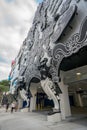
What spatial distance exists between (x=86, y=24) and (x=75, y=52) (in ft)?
5.72

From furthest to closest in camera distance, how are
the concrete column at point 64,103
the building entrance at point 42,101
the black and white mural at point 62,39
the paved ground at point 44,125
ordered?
the building entrance at point 42,101, the concrete column at point 64,103, the black and white mural at point 62,39, the paved ground at point 44,125

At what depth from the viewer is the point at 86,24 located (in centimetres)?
688

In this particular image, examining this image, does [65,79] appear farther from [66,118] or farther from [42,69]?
[66,118]

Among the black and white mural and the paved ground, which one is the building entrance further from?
the paved ground

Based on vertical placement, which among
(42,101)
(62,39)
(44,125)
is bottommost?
(44,125)

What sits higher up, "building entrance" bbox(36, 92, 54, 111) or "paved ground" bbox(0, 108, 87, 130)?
"building entrance" bbox(36, 92, 54, 111)

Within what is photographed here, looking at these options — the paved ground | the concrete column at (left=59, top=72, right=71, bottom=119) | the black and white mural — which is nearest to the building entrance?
the black and white mural

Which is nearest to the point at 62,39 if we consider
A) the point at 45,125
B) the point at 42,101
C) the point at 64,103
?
the point at 64,103

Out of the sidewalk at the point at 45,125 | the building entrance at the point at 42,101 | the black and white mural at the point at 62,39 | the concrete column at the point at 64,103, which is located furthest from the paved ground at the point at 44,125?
the building entrance at the point at 42,101

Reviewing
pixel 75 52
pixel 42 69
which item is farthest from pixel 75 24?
pixel 42 69

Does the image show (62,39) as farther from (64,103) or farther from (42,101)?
(42,101)

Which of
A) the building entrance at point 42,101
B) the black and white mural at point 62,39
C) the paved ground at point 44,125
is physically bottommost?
the paved ground at point 44,125

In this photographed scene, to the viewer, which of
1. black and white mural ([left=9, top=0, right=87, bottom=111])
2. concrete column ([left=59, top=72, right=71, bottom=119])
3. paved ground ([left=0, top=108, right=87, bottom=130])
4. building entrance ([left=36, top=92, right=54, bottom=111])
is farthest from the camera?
building entrance ([left=36, top=92, right=54, bottom=111])

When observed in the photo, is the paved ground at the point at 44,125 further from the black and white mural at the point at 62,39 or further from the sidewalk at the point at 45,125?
the black and white mural at the point at 62,39
